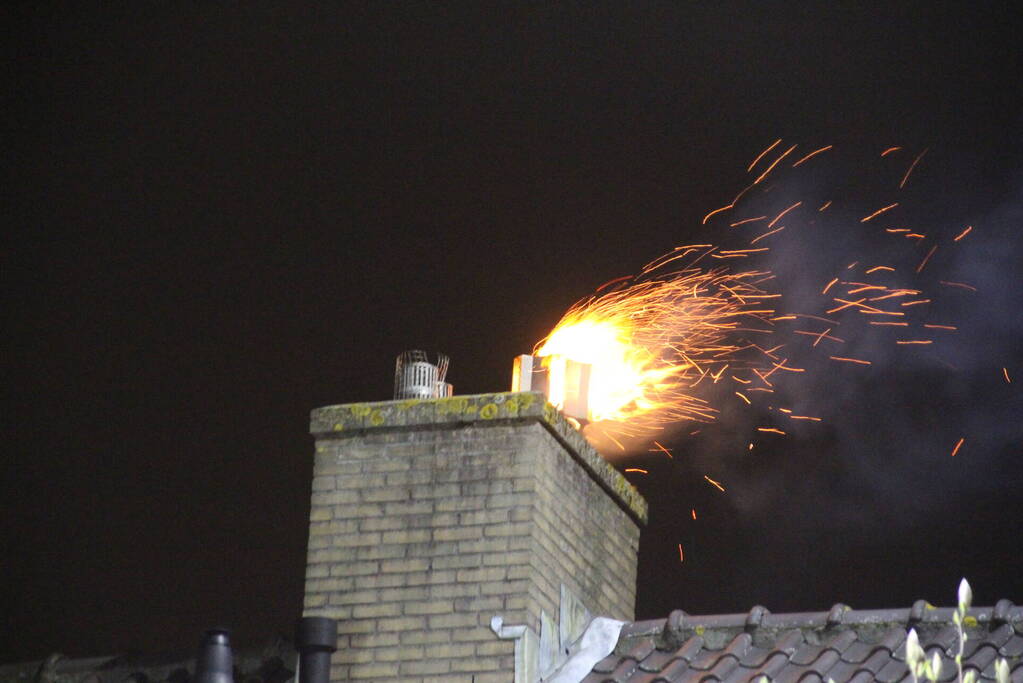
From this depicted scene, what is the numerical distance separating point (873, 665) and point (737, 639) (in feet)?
2.77

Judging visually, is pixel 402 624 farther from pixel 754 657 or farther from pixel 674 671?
pixel 754 657

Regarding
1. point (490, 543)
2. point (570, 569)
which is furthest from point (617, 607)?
point (490, 543)

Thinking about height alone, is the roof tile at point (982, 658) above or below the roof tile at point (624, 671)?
above

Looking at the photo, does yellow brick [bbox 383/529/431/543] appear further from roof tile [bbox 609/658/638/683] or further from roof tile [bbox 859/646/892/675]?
roof tile [bbox 859/646/892/675]

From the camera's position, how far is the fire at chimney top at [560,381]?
406 inches

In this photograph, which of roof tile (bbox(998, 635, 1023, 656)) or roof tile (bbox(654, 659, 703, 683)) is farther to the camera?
roof tile (bbox(654, 659, 703, 683))

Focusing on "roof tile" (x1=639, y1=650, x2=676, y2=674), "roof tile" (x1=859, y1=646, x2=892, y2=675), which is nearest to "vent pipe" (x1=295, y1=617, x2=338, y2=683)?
"roof tile" (x1=639, y1=650, x2=676, y2=674)

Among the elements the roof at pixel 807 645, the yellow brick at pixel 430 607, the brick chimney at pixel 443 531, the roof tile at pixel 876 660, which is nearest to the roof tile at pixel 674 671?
the roof at pixel 807 645

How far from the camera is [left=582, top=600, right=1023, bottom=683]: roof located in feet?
27.8

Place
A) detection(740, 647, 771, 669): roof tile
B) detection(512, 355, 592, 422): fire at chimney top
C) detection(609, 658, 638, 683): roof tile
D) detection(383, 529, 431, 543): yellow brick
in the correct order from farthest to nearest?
detection(512, 355, 592, 422): fire at chimney top, detection(383, 529, 431, 543): yellow brick, detection(609, 658, 638, 683): roof tile, detection(740, 647, 771, 669): roof tile

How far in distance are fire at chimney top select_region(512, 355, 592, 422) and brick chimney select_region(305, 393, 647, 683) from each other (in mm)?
460

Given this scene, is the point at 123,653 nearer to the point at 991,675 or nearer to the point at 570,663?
the point at 570,663

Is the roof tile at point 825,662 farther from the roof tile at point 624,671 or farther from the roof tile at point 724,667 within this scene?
the roof tile at point 624,671

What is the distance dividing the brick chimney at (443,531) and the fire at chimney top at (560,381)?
46cm
